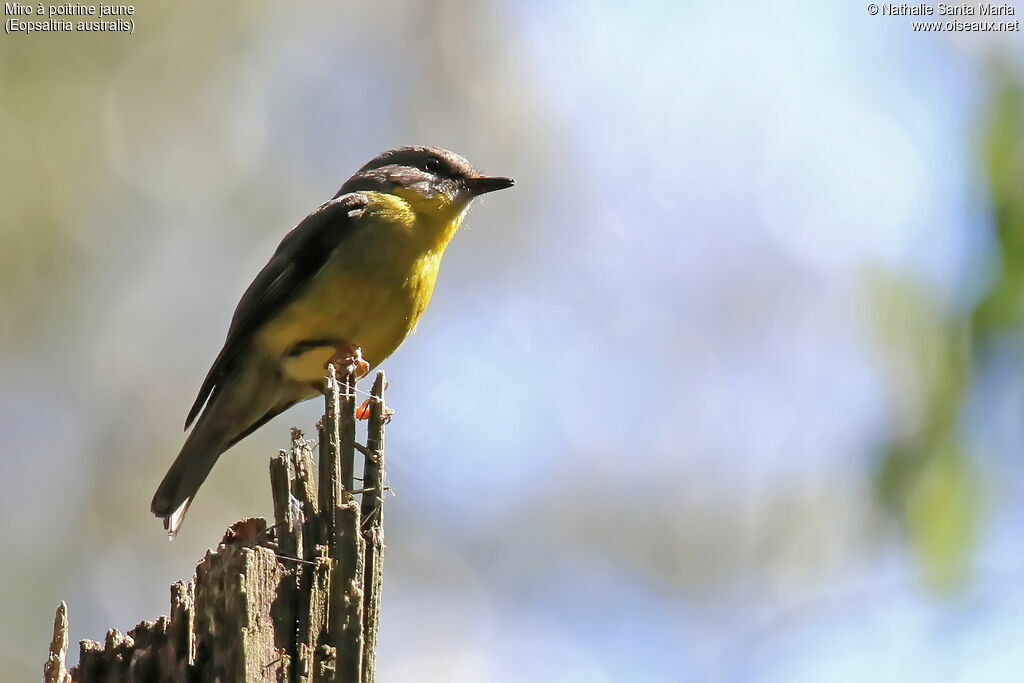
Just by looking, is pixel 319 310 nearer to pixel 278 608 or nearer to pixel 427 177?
pixel 427 177

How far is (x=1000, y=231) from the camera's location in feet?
13.5

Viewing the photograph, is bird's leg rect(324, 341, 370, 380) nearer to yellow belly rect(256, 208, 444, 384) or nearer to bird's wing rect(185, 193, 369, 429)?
yellow belly rect(256, 208, 444, 384)

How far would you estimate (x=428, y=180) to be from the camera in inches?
282

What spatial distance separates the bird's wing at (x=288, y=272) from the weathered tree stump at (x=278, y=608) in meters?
3.03

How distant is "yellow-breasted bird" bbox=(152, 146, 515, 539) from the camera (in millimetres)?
6301

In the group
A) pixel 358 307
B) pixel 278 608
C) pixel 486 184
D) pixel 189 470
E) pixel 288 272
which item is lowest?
pixel 278 608

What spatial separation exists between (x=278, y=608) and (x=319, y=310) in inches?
125

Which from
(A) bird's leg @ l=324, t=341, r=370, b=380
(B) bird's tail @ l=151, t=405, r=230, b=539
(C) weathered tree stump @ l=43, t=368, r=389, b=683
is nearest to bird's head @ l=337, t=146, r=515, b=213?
(A) bird's leg @ l=324, t=341, r=370, b=380

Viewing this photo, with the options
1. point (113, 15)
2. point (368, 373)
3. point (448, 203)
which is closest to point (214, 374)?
point (368, 373)

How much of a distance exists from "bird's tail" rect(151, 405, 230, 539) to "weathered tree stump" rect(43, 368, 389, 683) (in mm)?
2910

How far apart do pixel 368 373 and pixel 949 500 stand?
3.37m

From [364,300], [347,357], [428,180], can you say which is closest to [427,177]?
[428,180]

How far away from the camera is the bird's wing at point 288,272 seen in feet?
21.5

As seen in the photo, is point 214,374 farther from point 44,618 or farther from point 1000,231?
point 1000,231
